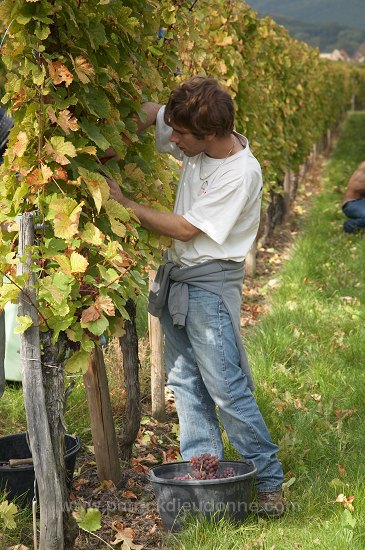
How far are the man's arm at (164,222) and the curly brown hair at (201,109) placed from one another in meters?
0.35

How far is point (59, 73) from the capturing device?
2908 mm

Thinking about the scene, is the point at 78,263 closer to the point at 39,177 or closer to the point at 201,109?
the point at 39,177

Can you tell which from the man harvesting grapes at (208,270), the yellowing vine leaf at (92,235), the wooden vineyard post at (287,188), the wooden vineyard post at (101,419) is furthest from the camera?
the wooden vineyard post at (287,188)

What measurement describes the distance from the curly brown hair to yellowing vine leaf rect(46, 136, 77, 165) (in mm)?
602

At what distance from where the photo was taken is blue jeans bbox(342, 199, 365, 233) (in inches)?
405

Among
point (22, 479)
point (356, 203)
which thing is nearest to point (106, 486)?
point (22, 479)

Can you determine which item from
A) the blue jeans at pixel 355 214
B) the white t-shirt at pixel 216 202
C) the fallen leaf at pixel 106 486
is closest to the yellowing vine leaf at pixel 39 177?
the white t-shirt at pixel 216 202

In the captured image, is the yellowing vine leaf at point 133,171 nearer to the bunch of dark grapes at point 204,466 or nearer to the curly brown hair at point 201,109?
the curly brown hair at point 201,109

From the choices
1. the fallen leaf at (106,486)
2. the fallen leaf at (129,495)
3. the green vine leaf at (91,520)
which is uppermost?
the green vine leaf at (91,520)

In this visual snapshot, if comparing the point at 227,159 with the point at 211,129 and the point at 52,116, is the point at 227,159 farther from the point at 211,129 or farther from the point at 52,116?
the point at 52,116

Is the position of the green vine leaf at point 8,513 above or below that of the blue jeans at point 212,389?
below

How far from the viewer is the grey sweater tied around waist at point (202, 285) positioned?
3.61 m

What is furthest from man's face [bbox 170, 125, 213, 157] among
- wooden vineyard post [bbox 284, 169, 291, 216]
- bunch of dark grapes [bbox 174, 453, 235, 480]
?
wooden vineyard post [bbox 284, 169, 291, 216]

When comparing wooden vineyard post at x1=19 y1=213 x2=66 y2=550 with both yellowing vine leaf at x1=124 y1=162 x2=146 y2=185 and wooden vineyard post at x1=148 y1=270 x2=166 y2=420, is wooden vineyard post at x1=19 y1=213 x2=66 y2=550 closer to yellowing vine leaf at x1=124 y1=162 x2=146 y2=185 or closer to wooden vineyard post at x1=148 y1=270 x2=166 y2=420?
yellowing vine leaf at x1=124 y1=162 x2=146 y2=185
